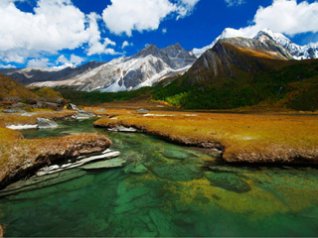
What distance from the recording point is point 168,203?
22734 millimetres

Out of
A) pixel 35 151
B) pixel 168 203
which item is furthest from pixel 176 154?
pixel 35 151

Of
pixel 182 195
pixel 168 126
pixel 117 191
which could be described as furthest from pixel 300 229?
pixel 168 126

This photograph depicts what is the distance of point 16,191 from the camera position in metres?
24.3

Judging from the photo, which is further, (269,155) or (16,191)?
(269,155)

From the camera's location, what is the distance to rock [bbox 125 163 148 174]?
31.9m

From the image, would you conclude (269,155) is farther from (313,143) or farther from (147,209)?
(147,209)

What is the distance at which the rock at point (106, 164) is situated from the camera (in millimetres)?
32125

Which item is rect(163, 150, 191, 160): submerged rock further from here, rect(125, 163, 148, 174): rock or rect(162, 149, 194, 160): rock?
rect(125, 163, 148, 174): rock

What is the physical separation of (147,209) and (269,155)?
21.6 metres

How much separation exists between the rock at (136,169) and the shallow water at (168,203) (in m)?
0.14

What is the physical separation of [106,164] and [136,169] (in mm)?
4646

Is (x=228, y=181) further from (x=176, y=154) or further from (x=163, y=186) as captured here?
(x=176, y=154)

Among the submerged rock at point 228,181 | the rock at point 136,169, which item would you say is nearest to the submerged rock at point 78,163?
the rock at point 136,169

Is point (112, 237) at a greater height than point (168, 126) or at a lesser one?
lesser
